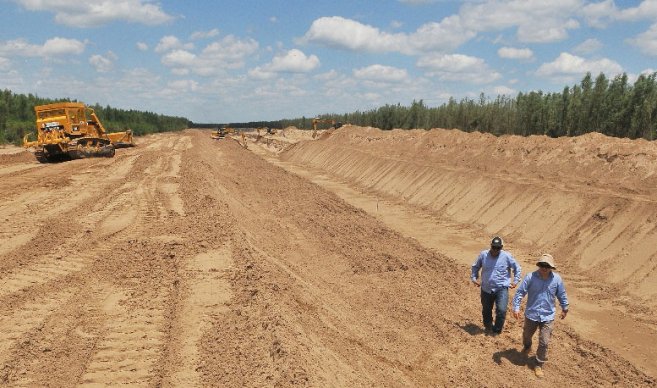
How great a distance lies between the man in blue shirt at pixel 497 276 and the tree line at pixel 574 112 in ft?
64.7

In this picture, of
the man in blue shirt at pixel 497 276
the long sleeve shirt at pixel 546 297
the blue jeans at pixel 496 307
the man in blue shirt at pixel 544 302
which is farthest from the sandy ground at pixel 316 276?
the long sleeve shirt at pixel 546 297

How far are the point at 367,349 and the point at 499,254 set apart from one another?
8.58ft

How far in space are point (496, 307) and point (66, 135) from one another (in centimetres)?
2862

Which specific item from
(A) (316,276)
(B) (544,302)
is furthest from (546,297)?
(A) (316,276)

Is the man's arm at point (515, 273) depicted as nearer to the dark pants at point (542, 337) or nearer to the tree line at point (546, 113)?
the dark pants at point (542, 337)

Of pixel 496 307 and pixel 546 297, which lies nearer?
pixel 546 297

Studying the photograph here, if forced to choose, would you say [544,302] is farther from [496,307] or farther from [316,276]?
[316,276]

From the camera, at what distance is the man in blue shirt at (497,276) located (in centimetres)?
752

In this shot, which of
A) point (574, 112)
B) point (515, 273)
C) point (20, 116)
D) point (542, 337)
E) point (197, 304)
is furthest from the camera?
point (20, 116)

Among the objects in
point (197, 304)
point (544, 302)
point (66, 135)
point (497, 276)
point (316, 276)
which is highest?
point (66, 135)

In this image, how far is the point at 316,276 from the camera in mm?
10508

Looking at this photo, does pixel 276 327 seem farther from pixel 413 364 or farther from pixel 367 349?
pixel 413 364

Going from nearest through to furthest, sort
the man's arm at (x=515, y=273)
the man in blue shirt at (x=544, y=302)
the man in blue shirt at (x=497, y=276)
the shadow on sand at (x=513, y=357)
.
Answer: the man in blue shirt at (x=544, y=302) < the shadow on sand at (x=513, y=357) < the man's arm at (x=515, y=273) < the man in blue shirt at (x=497, y=276)

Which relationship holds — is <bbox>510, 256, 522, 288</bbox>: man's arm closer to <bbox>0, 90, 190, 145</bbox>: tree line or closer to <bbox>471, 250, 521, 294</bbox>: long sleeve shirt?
<bbox>471, 250, 521, 294</bbox>: long sleeve shirt
